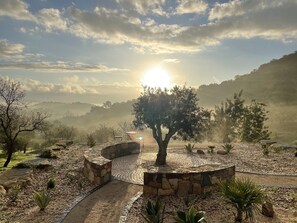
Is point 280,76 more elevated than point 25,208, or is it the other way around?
point 280,76

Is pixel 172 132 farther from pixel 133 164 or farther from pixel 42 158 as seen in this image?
pixel 42 158

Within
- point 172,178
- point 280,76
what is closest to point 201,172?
point 172,178

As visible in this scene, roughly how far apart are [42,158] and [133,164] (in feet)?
20.5

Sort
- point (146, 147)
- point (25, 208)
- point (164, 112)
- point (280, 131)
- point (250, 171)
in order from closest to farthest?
1. point (25, 208)
2. point (250, 171)
3. point (164, 112)
4. point (146, 147)
5. point (280, 131)

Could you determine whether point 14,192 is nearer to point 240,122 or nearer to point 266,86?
point 240,122

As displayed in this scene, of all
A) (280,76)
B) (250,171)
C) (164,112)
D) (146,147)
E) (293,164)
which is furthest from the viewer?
(280,76)

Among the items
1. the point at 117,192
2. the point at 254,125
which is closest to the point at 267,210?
the point at 117,192

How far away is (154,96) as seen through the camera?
17562 mm

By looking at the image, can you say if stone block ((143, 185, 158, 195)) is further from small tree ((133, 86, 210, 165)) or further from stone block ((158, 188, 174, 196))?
small tree ((133, 86, 210, 165))

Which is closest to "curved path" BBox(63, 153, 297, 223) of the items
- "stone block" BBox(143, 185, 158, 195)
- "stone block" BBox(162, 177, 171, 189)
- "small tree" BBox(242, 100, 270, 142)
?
"stone block" BBox(143, 185, 158, 195)

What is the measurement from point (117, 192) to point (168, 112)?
21.6 ft

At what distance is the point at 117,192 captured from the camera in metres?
12.5

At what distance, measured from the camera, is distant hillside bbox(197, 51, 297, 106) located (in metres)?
122

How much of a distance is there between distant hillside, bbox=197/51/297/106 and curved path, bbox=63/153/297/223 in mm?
108268
